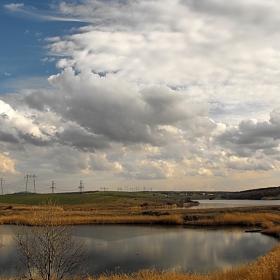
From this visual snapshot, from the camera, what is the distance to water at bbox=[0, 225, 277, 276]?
25.9 m

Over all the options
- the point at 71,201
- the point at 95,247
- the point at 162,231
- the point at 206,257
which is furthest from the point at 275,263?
the point at 71,201

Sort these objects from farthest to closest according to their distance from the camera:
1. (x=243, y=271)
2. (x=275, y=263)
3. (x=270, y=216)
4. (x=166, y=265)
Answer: (x=270, y=216), (x=166, y=265), (x=243, y=271), (x=275, y=263)

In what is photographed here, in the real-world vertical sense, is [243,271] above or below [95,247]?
above

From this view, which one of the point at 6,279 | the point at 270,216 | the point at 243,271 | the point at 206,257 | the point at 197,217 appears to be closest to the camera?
the point at 243,271

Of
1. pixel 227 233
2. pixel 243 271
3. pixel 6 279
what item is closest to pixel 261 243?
pixel 227 233

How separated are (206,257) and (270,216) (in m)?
31.2

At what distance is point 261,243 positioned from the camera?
36.0m

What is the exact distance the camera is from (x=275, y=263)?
15258mm

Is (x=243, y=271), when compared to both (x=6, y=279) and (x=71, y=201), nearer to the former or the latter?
(x=6, y=279)

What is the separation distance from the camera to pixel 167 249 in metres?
32.8

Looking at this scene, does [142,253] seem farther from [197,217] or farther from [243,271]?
[197,217]

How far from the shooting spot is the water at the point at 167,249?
84.9 ft

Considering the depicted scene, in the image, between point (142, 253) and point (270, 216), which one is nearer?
point (142, 253)

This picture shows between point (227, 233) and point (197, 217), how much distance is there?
16348mm
